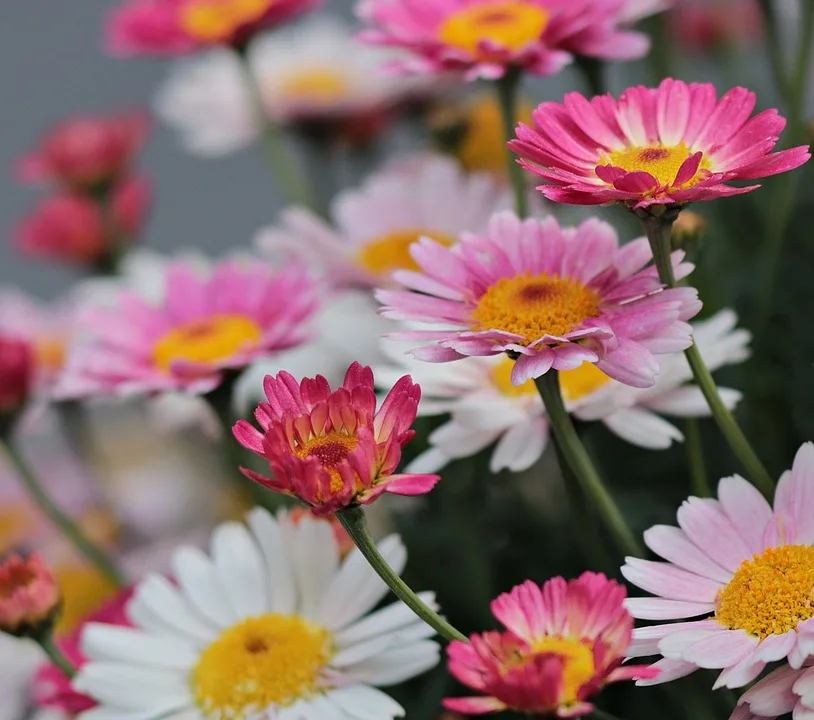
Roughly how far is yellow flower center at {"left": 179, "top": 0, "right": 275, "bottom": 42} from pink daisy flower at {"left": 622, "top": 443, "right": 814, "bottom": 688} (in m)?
0.30

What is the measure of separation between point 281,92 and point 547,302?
0.41 m

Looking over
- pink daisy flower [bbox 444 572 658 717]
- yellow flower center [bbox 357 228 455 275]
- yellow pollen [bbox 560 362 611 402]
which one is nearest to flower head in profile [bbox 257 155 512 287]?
yellow flower center [bbox 357 228 455 275]

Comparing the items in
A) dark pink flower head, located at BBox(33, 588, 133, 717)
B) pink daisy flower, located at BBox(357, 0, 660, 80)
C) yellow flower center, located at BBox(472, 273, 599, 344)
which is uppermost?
pink daisy flower, located at BBox(357, 0, 660, 80)

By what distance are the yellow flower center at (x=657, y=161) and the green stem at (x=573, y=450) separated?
5 cm

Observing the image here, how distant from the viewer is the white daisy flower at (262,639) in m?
0.30

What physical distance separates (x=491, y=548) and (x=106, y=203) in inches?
12.5

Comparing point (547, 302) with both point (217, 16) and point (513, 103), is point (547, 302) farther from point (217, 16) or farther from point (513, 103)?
point (217, 16)

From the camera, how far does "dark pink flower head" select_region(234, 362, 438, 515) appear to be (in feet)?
0.73

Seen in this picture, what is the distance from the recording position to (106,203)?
0.61m

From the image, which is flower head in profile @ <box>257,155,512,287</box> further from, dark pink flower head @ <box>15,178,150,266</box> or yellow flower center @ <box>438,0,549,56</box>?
dark pink flower head @ <box>15,178,150,266</box>

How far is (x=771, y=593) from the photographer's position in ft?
0.81

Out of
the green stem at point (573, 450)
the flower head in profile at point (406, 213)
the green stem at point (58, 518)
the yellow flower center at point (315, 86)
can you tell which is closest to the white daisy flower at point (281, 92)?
the yellow flower center at point (315, 86)

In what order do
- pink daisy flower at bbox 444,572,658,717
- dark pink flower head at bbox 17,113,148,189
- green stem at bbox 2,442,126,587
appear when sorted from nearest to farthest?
pink daisy flower at bbox 444,572,658,717 → green stem at bbox 2,442,126,587 → dark pink flower head at bbox 17,113,148,189

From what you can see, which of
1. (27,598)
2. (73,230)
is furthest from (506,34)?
(73,230)
